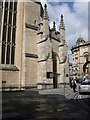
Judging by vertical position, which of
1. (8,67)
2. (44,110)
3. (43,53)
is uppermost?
(43,53)

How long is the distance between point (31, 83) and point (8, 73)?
129 inches

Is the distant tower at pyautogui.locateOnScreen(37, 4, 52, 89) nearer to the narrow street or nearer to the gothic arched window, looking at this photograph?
the gothic arched window

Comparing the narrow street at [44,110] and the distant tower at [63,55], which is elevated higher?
the distant tower at [63,55]

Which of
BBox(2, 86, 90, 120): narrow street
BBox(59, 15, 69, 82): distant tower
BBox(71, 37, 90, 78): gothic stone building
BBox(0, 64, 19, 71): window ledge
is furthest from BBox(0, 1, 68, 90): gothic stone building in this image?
BBox(71, 37, 90, 78): gothic stone building

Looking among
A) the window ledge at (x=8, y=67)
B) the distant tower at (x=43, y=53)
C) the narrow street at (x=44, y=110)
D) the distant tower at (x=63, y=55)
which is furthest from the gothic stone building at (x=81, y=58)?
the narrow street at (x=44, y=110)

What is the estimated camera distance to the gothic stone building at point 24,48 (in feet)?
76.1

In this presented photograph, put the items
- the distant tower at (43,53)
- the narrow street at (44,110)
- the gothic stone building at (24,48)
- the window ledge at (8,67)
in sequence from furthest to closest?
the distant tower at (43,53) → the gothic stone building at (24,48) → the window ledge at (8,67) → the narrow street at (44,110)

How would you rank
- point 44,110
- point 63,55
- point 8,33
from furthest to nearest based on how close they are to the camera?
point 63,55, point 8,33, point 44,110

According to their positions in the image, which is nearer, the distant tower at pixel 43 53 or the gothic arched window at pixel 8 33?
the gothic arched window at pixel 8 33

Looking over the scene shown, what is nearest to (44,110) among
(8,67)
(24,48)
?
(8,67)

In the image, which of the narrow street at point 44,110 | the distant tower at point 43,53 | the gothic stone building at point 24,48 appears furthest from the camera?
the distant tower at point 43,53

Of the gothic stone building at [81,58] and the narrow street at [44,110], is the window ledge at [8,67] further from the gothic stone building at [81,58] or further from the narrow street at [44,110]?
the gothic stone building at [81,58]

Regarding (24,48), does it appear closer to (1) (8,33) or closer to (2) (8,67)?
(1) (8,33)

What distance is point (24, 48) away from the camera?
24062 mm
